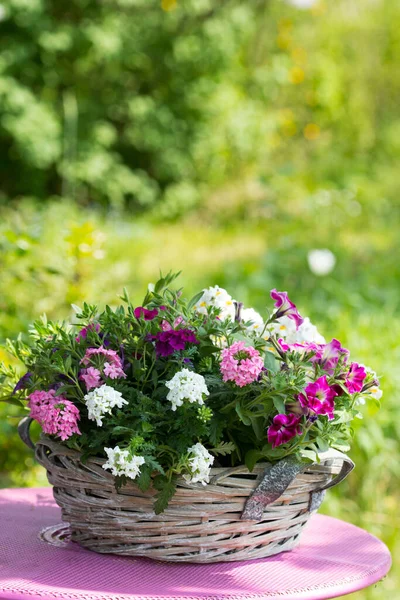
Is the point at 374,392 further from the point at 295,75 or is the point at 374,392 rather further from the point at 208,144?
the point at 295,75

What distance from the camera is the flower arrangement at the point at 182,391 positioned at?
3.95 feet

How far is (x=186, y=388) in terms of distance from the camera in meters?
Result: 1.19

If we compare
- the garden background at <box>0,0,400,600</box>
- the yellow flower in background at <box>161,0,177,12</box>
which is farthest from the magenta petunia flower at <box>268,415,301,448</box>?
the yellow flower in background at <box>161,0,177,12</box>

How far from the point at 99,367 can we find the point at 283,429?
0.30m

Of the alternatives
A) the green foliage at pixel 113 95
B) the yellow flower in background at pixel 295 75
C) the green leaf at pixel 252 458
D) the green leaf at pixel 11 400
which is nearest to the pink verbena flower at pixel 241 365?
the green leaf at pixel 252 458

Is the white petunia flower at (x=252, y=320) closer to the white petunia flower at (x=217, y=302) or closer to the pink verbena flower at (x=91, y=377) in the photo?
the white petunia flower at (x=217, y=302)

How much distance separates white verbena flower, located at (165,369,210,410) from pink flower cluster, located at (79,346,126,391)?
9 cm

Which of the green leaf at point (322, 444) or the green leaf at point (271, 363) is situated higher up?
the green leaf at point (271, 363)

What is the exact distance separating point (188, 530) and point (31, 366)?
369 mm

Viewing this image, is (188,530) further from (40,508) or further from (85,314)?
(40,508)

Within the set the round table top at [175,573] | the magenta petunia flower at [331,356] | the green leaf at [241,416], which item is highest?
the magenta petunia flower at [331,356]

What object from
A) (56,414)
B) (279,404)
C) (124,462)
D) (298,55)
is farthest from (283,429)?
(298,55)

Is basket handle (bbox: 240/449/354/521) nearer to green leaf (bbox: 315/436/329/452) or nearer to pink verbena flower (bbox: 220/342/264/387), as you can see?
green leaf (bbox: 315/436/329/452)

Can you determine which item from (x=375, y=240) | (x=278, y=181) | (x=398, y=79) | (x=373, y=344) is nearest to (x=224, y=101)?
(x=278, y=181)
